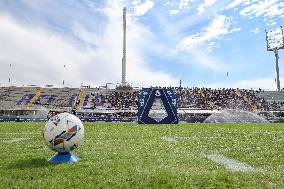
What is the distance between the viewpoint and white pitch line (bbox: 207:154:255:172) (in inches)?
273

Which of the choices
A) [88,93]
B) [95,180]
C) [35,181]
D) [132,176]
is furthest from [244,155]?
[88,93]

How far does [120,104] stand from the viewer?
62719 millimetres

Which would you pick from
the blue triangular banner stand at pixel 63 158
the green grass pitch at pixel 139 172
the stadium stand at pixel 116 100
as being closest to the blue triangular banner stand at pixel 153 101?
the stadium stand at pixel 116 100

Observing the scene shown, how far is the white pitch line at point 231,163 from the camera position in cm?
695

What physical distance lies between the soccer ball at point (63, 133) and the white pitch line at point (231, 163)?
3095mm

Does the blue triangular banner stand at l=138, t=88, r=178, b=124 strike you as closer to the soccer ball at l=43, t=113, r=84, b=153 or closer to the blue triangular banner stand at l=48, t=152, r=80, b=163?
the blue triangular banner stand at l=48, t=152, r=80, b=163

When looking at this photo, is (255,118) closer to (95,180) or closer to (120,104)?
(120,104)

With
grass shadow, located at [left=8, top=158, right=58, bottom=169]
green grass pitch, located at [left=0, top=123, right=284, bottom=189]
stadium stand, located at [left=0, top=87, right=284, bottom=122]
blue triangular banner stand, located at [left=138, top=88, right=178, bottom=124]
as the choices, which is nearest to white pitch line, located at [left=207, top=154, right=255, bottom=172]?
green grass pitch, located at [left=0, top=123, right=284, bottom=189]

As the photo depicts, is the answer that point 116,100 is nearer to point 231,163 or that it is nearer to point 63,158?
point 63,158

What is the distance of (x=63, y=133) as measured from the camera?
7523 mm

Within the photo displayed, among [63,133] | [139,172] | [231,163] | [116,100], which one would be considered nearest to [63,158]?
[63,133]

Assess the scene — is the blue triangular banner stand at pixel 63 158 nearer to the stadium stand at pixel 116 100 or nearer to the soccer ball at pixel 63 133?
the soccer ball at pixel 63 133

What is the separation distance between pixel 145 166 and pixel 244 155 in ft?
10.2

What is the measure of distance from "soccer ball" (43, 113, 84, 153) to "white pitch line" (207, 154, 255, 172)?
122 inches
